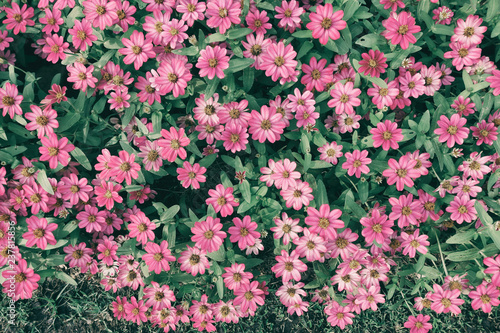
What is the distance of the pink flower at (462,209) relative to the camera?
95.2 inches

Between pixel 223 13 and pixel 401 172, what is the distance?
4.90 ft

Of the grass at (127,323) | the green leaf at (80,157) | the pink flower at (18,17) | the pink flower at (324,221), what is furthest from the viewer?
the grass at (127,323)

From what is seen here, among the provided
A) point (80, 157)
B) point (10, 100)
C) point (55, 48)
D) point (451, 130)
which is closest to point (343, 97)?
point (451, 130)

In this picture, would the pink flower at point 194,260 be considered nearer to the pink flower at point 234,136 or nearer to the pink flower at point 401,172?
the pink flower at point 234,136

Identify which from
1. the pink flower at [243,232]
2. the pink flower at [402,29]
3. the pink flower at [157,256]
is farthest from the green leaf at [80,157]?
the pink flower at [402,29]

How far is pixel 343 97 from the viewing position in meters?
2.41

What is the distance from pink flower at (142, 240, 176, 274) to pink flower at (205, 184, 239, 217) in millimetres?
390

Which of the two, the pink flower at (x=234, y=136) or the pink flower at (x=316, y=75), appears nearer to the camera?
the pink flower at (x=234, y=136)

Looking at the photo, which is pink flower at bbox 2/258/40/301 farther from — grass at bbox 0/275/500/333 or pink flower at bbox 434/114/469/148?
pink flower at bbox 434/114/469/148

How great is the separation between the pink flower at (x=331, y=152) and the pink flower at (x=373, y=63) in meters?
0.52

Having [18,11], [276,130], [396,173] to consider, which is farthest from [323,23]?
[18,11]

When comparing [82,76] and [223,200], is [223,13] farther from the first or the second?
[223,200]

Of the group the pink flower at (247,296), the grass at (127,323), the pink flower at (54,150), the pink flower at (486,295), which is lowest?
the grass at (127,323)

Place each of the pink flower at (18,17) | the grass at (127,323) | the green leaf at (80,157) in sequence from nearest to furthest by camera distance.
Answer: the green leaf at (80,157), the pink flower at (18,17), the grass at (127,323)
